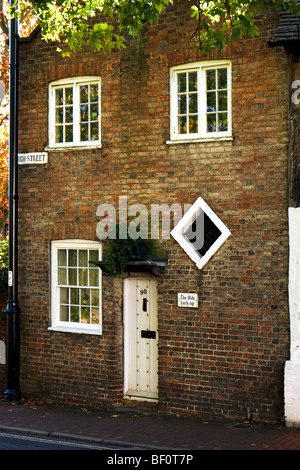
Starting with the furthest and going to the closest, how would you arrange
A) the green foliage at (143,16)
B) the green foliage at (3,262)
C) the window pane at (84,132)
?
1. the green foliage at (3,262)
2. the window pane at (84,132)
3. the green foliage at (143,16)

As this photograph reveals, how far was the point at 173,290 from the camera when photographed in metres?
12.9

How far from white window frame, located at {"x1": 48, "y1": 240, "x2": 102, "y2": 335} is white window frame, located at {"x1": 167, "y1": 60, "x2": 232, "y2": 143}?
265cm

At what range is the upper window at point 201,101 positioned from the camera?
12.6m

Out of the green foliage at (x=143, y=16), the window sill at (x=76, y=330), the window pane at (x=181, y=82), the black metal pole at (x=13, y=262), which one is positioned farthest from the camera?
the black metal pole at (x=13, y=262)

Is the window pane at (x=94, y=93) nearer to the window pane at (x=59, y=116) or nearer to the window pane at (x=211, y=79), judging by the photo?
the window pane at (x=59, y=116)

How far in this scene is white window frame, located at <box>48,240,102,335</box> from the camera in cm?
1388

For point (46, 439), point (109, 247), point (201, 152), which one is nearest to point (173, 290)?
point (109, 247)

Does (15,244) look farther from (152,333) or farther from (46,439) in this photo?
(46,439)

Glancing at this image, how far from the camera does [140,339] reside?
13594mm

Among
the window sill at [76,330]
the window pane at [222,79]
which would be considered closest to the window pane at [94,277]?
the window sill at [76,330]

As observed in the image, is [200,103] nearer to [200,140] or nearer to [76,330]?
[200,140]

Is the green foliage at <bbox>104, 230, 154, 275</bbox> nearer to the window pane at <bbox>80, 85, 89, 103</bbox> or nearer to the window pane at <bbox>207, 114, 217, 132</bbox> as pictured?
the window pane at <bbox>207, 114, 217, 132</bbox>

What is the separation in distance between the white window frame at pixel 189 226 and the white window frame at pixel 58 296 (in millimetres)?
1802

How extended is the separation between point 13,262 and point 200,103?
15.9 feet
